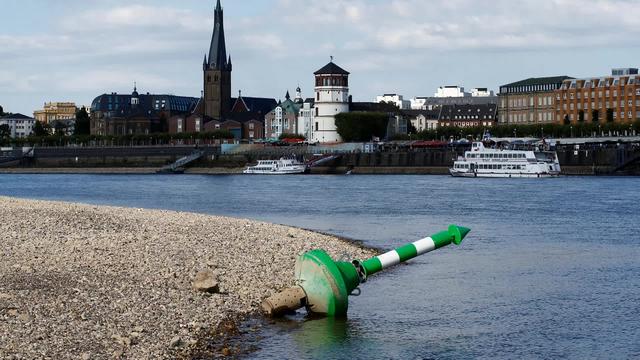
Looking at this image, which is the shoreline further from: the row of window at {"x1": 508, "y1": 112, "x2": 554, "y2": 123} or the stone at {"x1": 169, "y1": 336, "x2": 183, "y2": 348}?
the stone at {"x1": 169, "y1": 336, "x2": 183, "y2": 348}

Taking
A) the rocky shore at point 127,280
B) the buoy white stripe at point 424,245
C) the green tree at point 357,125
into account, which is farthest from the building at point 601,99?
the buoy white stripe at point 424,245

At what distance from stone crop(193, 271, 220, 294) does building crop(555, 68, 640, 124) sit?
5920 inches

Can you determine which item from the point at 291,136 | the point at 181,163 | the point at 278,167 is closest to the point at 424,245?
the point at 278,167

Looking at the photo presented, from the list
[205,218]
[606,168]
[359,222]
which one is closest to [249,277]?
[205,218]

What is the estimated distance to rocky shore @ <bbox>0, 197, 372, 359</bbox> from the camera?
21188 millimetres

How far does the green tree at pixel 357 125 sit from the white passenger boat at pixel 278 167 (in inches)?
1202

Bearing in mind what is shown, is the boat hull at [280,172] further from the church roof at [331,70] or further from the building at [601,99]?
the building at [601,99]

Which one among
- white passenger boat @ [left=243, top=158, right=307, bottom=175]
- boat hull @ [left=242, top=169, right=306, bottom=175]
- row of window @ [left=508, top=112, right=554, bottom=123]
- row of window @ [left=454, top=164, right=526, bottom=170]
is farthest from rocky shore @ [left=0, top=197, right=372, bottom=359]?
row of window @ [left=508, top=112, right=554, bottom=123]

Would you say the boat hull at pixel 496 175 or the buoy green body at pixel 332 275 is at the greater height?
the buoy green body at pixel 332 275

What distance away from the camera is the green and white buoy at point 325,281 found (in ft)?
82.6

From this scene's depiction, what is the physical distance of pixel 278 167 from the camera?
469 ft

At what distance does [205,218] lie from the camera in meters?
48.5

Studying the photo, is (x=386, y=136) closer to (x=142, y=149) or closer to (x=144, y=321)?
(x=142, y=149)

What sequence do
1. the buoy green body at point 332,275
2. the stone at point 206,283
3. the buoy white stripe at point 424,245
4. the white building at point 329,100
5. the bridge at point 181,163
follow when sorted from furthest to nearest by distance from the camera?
the white building at point 329,100, the bridge at point 181,163, the stone at point 206,283, the buoy white stripe at point 424,245, the buoy green body at point 332,275
